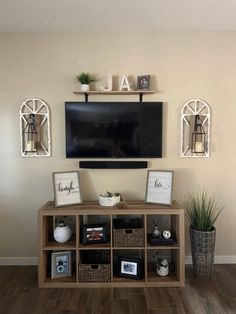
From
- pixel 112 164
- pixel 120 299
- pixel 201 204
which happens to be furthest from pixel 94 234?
pixel 201 204

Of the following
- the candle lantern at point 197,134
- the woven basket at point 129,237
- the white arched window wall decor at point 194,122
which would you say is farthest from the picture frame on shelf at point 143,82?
the woven basket at point 129,237

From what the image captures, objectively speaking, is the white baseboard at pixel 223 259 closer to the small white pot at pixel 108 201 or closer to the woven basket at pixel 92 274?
the woven basket at pixel 92 274

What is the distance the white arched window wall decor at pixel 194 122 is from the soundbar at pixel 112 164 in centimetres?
47

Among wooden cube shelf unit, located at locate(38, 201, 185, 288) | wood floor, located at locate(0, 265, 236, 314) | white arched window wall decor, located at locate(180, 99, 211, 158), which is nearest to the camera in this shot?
wood floor, located at locate(0, 265, 236, 314)

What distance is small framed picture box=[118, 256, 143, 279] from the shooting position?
2.50 meters

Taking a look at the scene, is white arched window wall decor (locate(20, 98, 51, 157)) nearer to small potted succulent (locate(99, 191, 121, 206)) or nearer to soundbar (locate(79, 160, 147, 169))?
Result: soundbar (locate(79, 160, 147, 169))

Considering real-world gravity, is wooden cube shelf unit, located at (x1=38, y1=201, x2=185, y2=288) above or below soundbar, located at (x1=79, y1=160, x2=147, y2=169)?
below

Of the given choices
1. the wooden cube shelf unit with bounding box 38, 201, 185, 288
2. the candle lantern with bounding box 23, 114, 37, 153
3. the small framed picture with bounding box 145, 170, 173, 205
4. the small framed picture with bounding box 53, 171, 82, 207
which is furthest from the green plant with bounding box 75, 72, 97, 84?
the wooden cube shelf unit with bounding box 38, 201, 185, 288

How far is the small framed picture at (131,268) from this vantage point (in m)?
2.50

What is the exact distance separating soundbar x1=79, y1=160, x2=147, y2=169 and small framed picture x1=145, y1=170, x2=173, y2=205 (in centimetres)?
14

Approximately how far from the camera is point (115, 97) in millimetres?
2816

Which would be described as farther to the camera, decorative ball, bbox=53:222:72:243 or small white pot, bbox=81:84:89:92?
small white pot, bbox=81:84:89:92

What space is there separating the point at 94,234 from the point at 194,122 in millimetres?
1506

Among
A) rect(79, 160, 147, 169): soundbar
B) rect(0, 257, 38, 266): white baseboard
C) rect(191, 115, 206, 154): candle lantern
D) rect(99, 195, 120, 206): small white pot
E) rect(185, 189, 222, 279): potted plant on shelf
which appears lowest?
rect(0, 257, 38, 266): white baseboard
